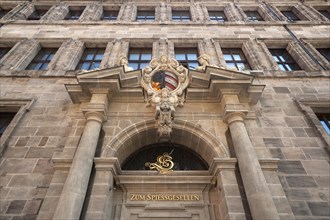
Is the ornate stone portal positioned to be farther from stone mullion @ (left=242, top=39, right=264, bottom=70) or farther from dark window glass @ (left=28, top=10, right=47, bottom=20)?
dark window glass @ (left=28, top=10, right=47, bottom=20)

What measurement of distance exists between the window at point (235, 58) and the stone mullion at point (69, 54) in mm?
6852

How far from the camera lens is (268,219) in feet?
15.7

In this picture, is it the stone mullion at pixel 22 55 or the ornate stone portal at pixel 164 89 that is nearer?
the ornate stone portal at pixel 164 89

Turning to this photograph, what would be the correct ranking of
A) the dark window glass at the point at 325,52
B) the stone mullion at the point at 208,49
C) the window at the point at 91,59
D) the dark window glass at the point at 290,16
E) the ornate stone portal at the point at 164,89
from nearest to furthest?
1. the ornate stone portal at the point at 164,89
2. the stone mullion at the point at 208,49
3. the window at the point at 91,59
4. the dark window glass at the point at 325,52
5. the dark window glass at the point at 290,16

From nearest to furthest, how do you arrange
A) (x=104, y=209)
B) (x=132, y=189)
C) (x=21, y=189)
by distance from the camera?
(x=104, y=209) → (x=21, y=189) → (x=132, y=189)

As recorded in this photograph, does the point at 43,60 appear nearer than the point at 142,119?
No

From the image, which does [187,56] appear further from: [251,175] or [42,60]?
[251,175]

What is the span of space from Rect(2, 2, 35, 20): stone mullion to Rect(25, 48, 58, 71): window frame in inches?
136

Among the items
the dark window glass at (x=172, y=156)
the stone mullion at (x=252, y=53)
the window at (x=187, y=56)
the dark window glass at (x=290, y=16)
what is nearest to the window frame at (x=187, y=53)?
the window at (x=187, y=56)

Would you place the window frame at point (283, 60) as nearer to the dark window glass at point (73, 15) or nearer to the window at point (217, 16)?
the window at point (217, 16)

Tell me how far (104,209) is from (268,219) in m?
3.59

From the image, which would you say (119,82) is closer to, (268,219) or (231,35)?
(268,219)

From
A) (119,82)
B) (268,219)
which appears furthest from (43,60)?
(268,219)

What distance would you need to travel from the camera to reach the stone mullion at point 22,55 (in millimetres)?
9896
